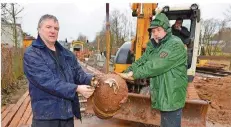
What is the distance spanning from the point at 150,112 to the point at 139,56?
4.73ft

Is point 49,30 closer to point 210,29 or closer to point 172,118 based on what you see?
point 172,118

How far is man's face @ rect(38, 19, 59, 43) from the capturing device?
9.02ft

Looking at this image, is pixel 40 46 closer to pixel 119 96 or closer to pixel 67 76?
pixel 67 76

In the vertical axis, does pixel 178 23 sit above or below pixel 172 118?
above

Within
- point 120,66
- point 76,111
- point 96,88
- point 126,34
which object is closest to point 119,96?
point 96,88

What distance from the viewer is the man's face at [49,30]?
275 centimetres

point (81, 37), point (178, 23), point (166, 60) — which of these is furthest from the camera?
point (81, 37)

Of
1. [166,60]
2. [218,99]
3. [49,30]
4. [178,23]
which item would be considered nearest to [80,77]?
[49,30]

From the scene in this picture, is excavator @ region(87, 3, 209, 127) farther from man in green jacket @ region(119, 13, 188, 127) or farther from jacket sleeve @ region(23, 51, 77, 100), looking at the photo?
jacket sleeve @ region(23, 51, 77, 100)

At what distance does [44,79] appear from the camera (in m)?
2.62

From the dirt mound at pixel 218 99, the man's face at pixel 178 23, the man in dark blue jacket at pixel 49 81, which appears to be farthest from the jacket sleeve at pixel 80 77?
the dirt mound at pixel 218 99

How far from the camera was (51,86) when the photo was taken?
2.62 metres

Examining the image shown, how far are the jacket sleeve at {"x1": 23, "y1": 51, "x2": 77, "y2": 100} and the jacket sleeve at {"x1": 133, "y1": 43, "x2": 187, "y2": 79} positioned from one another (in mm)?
1137

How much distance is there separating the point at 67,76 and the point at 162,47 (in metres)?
1.32
